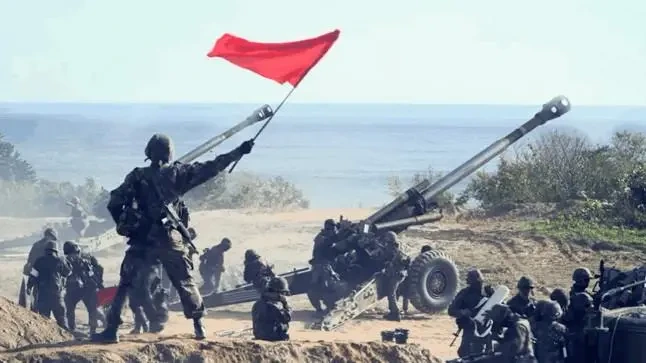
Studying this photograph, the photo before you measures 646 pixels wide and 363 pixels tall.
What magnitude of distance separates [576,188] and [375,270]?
11.8 m

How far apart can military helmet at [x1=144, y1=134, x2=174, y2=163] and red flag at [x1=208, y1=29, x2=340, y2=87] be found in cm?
149

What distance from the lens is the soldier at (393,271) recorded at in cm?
1784

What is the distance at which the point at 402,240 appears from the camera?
953 inches

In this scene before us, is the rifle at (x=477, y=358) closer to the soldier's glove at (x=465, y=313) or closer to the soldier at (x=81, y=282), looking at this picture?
the soldier's glove at (x=465, y=313)

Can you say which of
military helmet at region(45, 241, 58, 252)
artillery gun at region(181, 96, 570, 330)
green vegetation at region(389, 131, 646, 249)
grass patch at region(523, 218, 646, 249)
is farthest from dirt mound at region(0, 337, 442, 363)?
green vegetation at region(389, 131, 646, 249)

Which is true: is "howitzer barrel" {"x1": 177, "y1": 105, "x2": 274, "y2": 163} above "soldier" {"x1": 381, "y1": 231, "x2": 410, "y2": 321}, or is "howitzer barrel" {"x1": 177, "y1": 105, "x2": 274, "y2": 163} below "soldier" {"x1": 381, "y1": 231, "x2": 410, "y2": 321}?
above

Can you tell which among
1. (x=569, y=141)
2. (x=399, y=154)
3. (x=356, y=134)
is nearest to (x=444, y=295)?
(x=569, y=141)

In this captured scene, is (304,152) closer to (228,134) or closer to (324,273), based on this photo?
(228,134)

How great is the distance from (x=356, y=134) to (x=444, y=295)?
378ft

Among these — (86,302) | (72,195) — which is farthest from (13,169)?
(86,302)

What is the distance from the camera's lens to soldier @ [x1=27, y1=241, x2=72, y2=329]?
15.2 metres

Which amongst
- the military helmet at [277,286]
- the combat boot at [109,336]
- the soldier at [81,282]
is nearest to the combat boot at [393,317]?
the soldier at [81,282]

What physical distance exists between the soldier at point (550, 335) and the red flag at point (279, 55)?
3059 mm

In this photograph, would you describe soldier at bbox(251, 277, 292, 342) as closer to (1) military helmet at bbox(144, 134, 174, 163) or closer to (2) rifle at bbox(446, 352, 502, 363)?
(2) rifle at bbox(446, 352, 502, 363)
